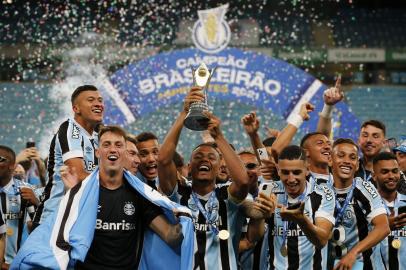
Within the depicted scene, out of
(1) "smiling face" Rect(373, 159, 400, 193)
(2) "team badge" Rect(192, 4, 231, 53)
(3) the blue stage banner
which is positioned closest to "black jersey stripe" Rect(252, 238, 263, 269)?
(1) "smiling face" Rect(373, 159, 400, 193)

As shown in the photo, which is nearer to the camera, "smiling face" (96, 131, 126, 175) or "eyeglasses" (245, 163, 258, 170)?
"smiling face" (96, 131, 126, 175)

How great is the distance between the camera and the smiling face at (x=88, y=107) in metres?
5.08

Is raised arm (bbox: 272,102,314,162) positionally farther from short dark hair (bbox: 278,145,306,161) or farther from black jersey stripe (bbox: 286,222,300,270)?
black jersey stripe (bbox: 286,222,300,270)

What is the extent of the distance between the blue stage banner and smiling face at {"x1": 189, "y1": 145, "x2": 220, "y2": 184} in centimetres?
773

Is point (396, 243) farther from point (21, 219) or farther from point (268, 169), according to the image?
point (21, 219)

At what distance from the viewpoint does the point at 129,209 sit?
4.26m

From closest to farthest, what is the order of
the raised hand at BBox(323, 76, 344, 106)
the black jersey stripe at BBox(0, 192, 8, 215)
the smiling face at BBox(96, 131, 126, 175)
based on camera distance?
the smiling face at BBox(96, 131, 126, 175) → the raised hand at BBox(323, 76, 344, 106) → the black jersey stripe at BBox(0, 192, 8, 215)

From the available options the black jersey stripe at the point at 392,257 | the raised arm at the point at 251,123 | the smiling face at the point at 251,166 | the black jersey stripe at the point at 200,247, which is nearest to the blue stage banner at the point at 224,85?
the smiling face at the point at 251,166

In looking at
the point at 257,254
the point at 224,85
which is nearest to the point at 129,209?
the point at 257,254

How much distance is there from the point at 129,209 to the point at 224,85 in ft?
31.3

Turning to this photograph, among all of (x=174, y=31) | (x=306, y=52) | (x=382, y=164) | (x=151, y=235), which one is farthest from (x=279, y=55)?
(x=151, y=235)

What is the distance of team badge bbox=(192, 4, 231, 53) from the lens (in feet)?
46.6

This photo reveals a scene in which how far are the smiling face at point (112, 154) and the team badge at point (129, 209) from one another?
7.5 inches

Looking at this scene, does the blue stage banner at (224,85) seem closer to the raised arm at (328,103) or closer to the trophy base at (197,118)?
the raised arm at (328,103)
